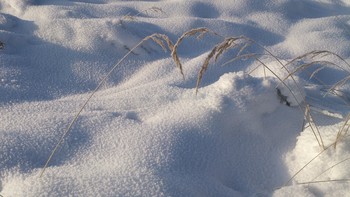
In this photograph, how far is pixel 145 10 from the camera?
2.56 m

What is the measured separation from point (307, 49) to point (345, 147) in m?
1.22

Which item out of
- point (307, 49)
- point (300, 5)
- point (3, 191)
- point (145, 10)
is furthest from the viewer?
point (300, 5)

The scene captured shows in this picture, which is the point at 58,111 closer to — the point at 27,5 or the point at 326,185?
the point at 326,185

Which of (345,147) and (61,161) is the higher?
(345,147)

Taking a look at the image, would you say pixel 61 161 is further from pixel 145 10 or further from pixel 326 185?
pixel 145 10

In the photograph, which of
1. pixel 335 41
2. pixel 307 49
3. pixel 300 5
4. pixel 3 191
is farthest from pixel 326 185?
pixel 300 5

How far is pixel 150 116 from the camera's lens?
1424 mm

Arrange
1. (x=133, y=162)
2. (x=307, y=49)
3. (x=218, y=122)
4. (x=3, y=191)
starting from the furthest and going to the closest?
(x=307, y=49), (x=218, y=122), (x=133, y=162), (x=3, y=191)

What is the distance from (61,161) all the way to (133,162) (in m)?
0.22

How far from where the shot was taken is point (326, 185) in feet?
3.67

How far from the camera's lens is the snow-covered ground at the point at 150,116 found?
1108 millimetres

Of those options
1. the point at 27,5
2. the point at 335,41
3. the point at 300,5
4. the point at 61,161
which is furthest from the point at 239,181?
the point at 300,5

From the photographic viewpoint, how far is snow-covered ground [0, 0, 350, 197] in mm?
1108

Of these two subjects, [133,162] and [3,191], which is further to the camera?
[133,162]
